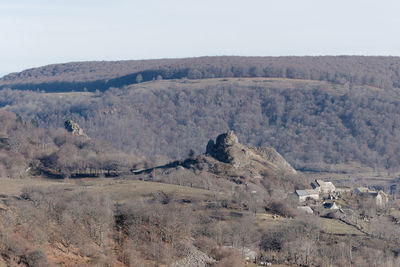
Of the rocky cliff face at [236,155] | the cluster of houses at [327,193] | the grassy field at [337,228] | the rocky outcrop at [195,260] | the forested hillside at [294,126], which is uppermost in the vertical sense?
the rocky outcrop at [195,260]

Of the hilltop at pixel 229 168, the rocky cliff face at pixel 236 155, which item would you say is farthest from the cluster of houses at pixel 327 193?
the rocky cliff face at pixel 236 155

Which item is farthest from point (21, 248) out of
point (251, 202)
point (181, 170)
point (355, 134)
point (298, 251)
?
point (355, 134)

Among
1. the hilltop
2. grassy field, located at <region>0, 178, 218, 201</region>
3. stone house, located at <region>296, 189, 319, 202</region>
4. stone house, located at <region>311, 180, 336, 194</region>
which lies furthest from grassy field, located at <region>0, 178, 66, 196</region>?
stone house, located at <region>311, 180, 336, 194</region>

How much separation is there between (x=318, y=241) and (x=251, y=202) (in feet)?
34.2

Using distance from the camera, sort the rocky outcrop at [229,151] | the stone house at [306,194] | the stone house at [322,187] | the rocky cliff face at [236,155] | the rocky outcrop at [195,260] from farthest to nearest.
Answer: the rocky cliff face at [236,155], the rocky outcrop at [229,151], the stone house at [322,187], the stone house at [306,194], the rocky outcrop at [195,260]

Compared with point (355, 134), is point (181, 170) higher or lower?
higher

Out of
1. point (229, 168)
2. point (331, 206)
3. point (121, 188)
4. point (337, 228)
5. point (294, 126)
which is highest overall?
point (121, 188)

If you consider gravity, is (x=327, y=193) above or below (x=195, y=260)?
below

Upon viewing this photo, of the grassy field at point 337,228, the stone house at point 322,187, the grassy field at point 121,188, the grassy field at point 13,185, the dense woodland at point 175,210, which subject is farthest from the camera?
the stone house at point 322,187

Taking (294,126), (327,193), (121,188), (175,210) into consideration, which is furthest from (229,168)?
(294,126)

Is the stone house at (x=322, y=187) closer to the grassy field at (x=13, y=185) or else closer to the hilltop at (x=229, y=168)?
the hilltop at (x=229, y=168)

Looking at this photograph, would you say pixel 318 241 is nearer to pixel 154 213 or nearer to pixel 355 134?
pixel 154 213

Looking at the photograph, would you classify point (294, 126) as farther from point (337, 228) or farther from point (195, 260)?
point (195, 260)

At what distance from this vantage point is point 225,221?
59.3 metres
